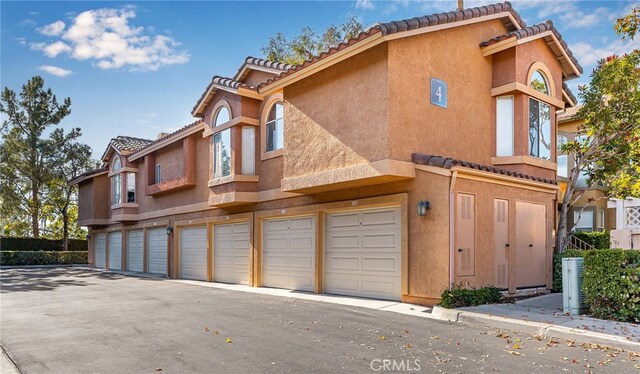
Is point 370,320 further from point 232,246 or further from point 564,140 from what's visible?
point 564,140

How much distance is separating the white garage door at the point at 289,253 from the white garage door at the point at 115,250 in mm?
14744

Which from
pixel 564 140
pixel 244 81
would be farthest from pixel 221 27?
pixel 564 140

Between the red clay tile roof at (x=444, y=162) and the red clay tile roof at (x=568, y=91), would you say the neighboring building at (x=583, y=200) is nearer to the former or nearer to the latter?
the red clay tile roof at (x=568, y=91)

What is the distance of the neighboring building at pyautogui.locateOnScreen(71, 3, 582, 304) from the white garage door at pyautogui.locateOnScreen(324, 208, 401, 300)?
4 cm

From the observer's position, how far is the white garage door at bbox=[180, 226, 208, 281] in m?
19.3

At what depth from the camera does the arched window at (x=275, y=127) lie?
51.3 feet

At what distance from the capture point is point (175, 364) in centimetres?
623

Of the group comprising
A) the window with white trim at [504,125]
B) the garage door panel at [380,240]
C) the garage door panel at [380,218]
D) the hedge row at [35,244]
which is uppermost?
the window with white trim at [504,125]

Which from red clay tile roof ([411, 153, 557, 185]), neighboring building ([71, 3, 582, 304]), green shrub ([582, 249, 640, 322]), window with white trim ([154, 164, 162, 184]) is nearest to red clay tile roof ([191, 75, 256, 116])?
neighboring building ([71, 3, 582, 304])

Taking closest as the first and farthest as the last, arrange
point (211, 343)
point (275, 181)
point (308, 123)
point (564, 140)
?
point (211, 343) → point (308, 123) → point (275, 181) → point (564, 140)

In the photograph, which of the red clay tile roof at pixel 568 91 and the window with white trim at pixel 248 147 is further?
the window with white trim at pixel 248 147

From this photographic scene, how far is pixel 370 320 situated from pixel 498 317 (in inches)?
88.7

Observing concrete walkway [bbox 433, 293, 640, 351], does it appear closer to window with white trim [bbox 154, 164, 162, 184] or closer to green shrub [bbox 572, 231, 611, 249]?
green shrub [bbox 572, 231, 611, 249]

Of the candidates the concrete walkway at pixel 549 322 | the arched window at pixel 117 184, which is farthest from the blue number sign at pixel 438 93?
the arched window at pixel 117 184
